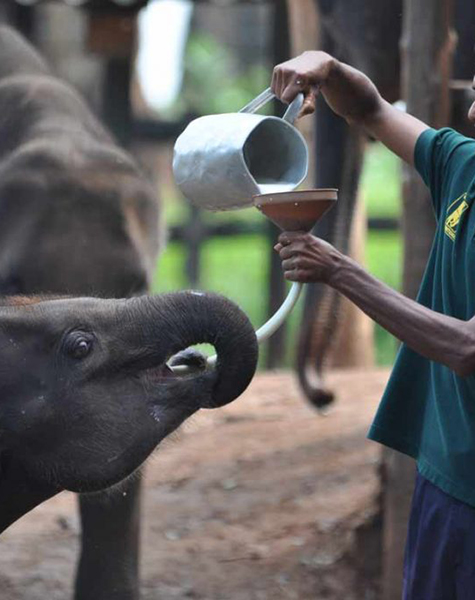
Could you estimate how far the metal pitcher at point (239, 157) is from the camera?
329cm

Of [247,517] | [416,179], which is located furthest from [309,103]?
[247,517]

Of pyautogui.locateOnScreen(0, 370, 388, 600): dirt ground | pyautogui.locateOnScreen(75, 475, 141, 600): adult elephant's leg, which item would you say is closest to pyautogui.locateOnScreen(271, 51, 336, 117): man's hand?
pyautogui.locateOnScreen(0, 370, 388, 600): dirt ground

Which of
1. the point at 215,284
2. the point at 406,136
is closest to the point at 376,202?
the point at 215,284

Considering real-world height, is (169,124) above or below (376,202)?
above

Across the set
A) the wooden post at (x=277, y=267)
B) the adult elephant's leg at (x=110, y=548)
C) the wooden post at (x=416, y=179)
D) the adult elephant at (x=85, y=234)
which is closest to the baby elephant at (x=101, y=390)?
the adult elephant at (x=85, y=234)

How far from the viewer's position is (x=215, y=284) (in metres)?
13.3

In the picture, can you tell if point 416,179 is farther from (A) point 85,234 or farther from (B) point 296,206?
(B) point 296,206

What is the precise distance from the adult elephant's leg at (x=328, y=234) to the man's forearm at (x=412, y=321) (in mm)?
3317

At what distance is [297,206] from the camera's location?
3025 millimetres

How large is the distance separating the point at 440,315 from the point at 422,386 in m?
0.52

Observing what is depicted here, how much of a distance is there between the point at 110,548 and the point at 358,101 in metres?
1.90

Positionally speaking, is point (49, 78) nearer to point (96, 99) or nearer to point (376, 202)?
point (96, 99)

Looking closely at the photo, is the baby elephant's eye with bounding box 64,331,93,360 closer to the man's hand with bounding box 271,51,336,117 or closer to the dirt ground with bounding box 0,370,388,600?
the man's hand with bounding box 271,51,336,117

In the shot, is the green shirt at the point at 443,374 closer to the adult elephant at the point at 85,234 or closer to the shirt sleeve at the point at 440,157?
the shirt sleeve at the point at 440,157
